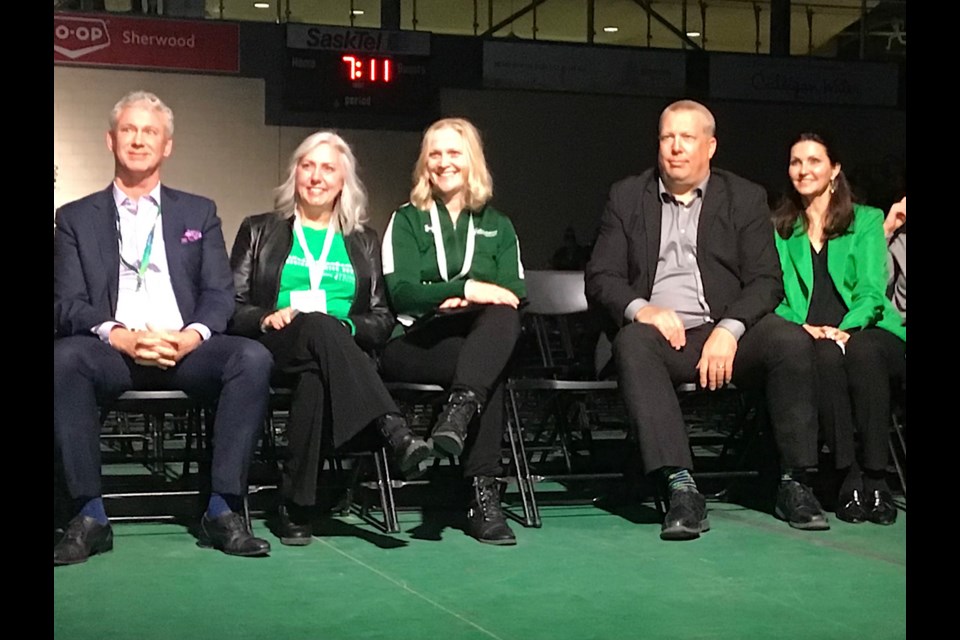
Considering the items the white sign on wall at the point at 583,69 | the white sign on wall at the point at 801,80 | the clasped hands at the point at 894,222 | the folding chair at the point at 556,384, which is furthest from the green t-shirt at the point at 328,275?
the white sign on wall at the point at 801,80

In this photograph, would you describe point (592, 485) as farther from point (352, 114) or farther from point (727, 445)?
point (352, 114)

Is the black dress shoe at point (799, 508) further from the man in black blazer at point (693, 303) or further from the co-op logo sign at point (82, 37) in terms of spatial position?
the co-op logo sign at point (82, 37)

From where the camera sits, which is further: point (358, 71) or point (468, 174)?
point (358, 71)

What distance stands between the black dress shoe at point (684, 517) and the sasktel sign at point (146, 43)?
781 cm

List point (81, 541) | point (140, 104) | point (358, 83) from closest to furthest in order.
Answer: point (81, 541) → point (140, 104) → point (358, 83)

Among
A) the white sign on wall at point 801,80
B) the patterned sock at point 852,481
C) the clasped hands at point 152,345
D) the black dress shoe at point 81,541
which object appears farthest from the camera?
the white sign on wall at point 801,80

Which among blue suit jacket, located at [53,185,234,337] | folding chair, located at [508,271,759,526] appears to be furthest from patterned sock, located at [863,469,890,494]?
blue suit jacket, located at [53,185,234,337]

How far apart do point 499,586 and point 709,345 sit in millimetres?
1260

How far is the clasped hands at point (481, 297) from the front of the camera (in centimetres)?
385

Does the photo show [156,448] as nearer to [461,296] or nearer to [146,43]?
[461,296]

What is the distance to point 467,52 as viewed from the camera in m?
11.2

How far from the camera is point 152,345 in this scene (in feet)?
11.5

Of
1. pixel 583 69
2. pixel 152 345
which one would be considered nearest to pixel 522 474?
pixel 152 345
